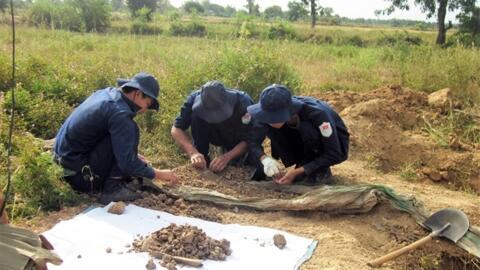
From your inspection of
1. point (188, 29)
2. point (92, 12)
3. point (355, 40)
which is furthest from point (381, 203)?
point (92, 12)

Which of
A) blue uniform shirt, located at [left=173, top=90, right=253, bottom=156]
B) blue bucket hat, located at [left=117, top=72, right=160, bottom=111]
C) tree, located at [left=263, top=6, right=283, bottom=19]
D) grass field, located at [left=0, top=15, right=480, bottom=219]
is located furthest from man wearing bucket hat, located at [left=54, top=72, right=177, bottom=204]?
tree, located at [left=263, top=6, right=283, bottom=19]

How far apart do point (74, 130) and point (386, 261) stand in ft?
7.68

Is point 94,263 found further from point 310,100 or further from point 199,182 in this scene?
point 310,100

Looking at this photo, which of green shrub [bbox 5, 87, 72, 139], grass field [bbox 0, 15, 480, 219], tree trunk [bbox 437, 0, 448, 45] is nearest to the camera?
grass field [bbox 0, 15, 480, 219]

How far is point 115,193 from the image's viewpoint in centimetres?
364

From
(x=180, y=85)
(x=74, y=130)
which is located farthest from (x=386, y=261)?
(x=180, y=85)

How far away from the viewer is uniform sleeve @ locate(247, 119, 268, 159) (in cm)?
407

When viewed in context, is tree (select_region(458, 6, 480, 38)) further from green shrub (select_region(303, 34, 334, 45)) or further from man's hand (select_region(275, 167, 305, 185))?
man's hand (select_region(275, 167, 305, 185))

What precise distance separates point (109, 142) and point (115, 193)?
15.6 inches

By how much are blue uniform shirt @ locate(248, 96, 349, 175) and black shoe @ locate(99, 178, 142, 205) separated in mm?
1104

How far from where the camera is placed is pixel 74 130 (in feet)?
11.5

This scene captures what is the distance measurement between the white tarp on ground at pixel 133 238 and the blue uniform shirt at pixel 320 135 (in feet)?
2.99

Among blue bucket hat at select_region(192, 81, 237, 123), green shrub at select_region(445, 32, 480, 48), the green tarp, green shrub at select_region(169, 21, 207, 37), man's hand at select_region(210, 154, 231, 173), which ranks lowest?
the green tarp

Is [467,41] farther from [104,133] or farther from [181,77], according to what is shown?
[104,133]
